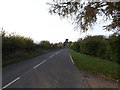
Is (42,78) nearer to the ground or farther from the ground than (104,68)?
farther from the ground

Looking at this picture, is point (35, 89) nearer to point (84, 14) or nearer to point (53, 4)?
point (84, 14)

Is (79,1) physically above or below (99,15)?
above

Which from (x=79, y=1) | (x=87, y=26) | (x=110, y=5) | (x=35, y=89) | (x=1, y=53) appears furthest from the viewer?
(x=1, y=53)

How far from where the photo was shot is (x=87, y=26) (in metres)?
13.4

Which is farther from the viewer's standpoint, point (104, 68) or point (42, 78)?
point (104, 68)

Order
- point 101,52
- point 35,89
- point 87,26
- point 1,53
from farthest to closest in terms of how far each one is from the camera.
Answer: point 101,52, point 1,53, point 87,26, point 35,89

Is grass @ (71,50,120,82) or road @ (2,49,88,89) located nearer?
road @ (2,49,88,89)

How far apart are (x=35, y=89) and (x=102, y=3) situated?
303 inches

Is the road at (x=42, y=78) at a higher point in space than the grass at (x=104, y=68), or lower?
higher

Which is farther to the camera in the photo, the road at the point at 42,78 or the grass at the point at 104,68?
the grass at the point at 104,68

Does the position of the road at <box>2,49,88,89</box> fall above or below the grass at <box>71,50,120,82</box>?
above

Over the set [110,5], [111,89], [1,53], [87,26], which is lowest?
[111,89]

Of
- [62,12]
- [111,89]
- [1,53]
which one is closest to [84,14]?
[62,12]

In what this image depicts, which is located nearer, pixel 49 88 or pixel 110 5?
pixel 49 88
